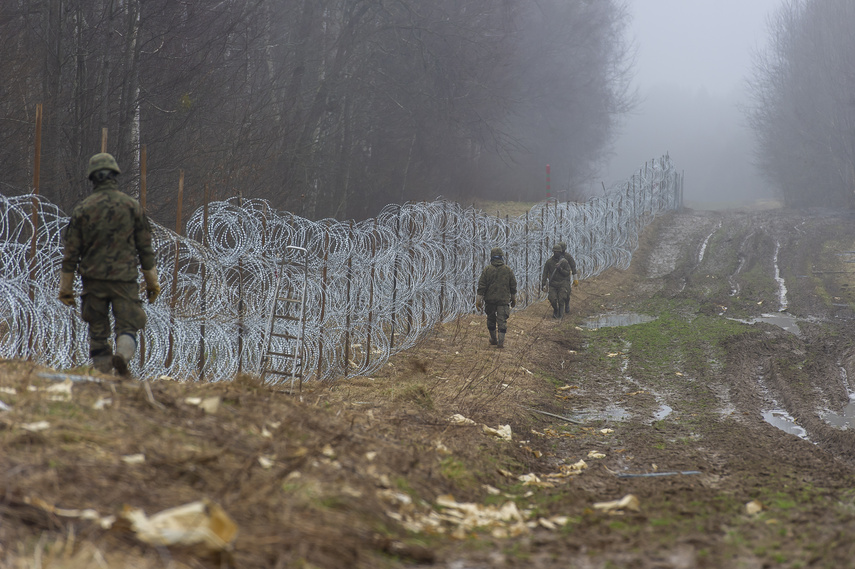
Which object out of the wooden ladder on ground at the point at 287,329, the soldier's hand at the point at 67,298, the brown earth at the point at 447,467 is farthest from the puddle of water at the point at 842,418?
the soldier's hand at the point at 67,298

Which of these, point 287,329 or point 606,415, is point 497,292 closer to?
point 606,415

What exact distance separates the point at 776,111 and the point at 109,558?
5146cm

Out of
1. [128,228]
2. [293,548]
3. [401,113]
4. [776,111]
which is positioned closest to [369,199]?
[401,113]

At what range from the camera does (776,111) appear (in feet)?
158

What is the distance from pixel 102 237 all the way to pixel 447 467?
2.88m

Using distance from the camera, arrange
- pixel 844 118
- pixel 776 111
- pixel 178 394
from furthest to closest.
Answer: pixel 776 111
pixel 844 118
pixel 178 394

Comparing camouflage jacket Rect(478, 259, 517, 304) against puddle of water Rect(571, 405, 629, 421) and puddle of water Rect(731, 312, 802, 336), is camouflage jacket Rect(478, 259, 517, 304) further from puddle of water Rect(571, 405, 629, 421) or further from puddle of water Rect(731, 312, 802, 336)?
puddle of water Rect(731, 312, 802, 336)

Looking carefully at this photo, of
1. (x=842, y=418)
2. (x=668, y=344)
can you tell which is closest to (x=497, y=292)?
(x=668, y=344)

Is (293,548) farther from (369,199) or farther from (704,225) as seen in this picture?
(704,225)

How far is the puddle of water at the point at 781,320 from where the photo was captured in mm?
14617

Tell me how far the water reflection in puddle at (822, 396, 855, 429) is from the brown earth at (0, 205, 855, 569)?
0.14 metres

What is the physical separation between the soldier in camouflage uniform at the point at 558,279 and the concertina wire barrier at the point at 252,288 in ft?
2.60

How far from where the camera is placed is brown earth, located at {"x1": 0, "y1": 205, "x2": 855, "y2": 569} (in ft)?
11.3

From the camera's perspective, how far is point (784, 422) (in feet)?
27.7
